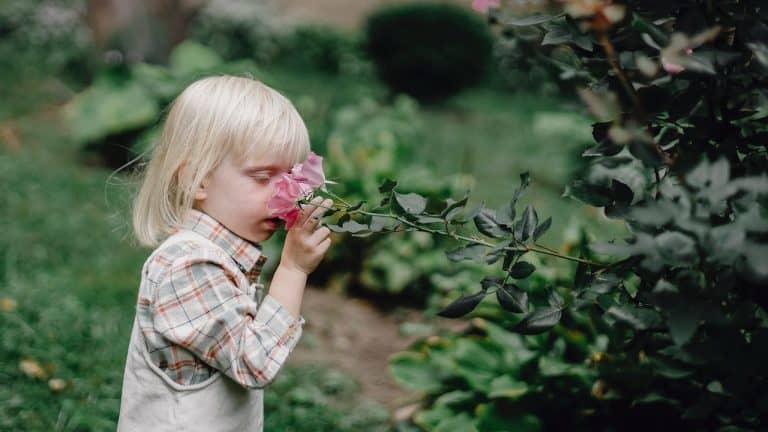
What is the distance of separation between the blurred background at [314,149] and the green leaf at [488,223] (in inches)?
16.9

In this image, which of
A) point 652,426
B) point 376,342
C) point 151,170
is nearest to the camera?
point 151,170

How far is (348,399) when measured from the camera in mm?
3615

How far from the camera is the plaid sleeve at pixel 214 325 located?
1868 millimetres

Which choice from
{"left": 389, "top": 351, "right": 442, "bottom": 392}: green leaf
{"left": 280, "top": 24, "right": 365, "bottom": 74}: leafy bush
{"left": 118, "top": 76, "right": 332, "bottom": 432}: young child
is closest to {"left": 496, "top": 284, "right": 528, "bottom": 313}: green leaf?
{"left": 118, "top": 76, "right": 332, "bottom": 432}: young child

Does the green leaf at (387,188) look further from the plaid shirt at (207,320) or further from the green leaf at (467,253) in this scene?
the plaid shirt at (207,320)

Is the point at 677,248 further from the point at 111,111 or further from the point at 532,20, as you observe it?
the point at 111,111

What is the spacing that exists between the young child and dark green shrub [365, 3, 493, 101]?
28.3 ft

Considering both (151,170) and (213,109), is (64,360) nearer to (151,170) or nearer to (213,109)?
(151,170)

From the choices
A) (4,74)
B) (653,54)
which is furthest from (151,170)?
(4,74)

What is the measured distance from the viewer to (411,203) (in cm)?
184

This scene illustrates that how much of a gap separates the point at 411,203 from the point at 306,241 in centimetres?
29

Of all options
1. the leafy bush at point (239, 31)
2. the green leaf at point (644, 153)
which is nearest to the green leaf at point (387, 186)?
the green leaf at point (644, 153)

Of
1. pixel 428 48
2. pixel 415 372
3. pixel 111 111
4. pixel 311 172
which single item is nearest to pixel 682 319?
pixel 311 172

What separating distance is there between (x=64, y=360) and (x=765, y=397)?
2.69m
